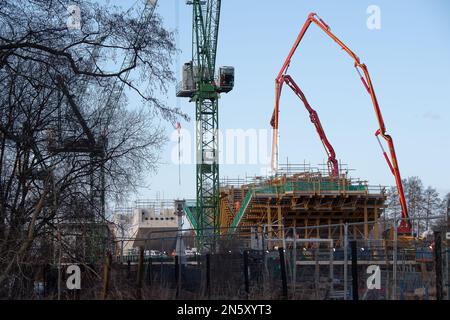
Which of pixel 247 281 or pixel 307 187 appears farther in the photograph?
pixel 307 187

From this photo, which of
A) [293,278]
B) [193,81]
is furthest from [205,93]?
[293,278]

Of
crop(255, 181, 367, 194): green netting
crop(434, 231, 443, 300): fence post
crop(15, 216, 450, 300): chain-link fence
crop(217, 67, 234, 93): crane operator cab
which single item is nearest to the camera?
crop(434, 231, 443, 300): fence post

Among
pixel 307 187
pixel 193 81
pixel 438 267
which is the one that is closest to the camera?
pixel 438 267

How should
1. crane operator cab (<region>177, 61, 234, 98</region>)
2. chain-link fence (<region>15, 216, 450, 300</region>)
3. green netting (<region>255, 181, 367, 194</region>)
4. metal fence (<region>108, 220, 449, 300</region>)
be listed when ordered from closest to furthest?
chain-link fence (<region>15, 216, 450, 300</region>) → metal fence (<region>108, 220, 449, 300</region>) → green netting (<region>255, 181, 367, 194</region>) → crane operator cab (<region>177, 61, 234, 98</region>)

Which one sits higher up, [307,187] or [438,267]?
[307,187]

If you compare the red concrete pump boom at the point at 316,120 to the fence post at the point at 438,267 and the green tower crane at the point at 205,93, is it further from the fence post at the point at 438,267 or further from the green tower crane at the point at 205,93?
the fence post at the point at 438,267

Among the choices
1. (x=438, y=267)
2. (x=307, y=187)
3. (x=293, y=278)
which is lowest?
(x=293, y=278)

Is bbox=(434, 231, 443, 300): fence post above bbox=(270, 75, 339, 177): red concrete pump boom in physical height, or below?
below

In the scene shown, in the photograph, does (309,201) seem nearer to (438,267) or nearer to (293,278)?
(293,278)

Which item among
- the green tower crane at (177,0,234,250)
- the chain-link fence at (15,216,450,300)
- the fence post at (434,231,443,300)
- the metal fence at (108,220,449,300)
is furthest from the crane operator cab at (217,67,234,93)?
the fence post at (434,231,443,300)

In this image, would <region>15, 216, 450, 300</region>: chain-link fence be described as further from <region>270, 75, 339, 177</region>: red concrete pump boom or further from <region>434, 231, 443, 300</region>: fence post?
<region>270, 75, 339, 177</region>: red concrete pump boom

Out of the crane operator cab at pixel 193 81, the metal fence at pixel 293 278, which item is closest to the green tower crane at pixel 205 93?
the crane operator cab at pixel 193 81

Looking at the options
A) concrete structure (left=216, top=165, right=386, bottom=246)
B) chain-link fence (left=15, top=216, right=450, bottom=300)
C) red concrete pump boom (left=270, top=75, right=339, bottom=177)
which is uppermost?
red concrete pump boom (left=270, top=75, right=339, bottom=177)
